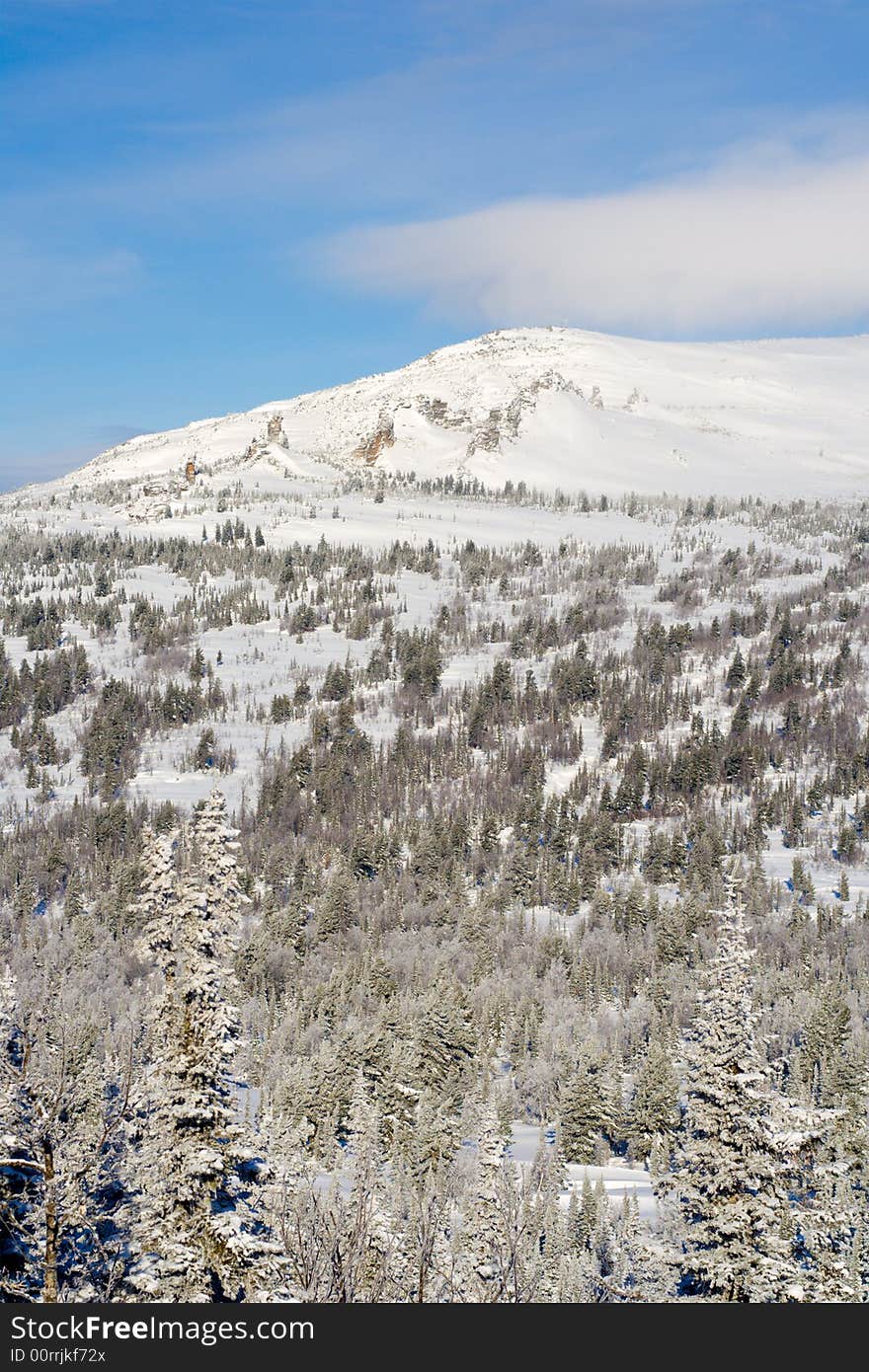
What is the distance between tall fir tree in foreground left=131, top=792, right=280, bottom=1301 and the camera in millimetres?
21922

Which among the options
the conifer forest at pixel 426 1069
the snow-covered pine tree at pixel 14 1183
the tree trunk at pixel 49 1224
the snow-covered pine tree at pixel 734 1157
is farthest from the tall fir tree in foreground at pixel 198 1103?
the snow-covered pine tree at pixel 734 1157

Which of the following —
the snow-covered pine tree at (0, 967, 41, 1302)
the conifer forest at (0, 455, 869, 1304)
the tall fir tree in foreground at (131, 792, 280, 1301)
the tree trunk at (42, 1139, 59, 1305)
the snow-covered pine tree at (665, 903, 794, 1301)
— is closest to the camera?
the tree trunk at (42, 1139, 59, 1305)

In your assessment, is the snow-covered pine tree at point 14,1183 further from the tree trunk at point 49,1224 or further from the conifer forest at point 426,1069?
the tree trunk at point 49,1224

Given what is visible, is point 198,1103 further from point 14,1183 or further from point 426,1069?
point 426,1069

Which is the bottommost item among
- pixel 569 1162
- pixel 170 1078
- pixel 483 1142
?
pixel 569 1162

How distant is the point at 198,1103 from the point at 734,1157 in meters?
13.1

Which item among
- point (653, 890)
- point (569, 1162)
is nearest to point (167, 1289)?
point (569, 1162)

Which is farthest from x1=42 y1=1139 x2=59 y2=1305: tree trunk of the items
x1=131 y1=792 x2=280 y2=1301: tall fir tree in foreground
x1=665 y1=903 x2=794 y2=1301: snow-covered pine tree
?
x1=665 y1=903 x2=794 y2=1301: snow-covered pine tree

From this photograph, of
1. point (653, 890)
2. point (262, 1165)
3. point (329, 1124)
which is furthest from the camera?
point (653, 890)

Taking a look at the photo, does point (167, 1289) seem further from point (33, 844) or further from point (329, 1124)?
point (33, 844)

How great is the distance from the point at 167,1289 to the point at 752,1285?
13.7 metres

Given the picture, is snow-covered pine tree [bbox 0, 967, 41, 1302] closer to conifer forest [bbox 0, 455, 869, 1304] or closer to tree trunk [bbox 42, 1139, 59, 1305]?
conifer forest [bbox 0, 455, 869, 1304]

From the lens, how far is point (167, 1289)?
21578 mm

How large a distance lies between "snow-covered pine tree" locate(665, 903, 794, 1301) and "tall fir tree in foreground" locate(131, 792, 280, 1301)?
1080cm
